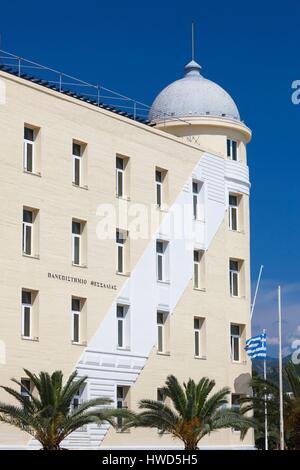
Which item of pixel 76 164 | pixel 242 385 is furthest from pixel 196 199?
pixel 242 385

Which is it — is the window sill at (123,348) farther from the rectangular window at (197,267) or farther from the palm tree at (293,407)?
the palm tree at (293,407)

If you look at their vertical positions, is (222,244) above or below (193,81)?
below

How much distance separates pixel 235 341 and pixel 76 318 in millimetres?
11272

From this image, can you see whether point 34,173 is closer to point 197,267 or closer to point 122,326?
point 122,326

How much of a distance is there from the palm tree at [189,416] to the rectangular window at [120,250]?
5.81m

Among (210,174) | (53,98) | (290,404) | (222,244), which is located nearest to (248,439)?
(290,404)

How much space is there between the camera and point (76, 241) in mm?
41062

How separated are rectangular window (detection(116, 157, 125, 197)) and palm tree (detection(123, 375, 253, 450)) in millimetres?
8560

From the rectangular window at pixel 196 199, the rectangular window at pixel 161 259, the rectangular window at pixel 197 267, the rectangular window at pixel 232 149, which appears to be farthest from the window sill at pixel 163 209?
the rectangular window at pixel 232 149

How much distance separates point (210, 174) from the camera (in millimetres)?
48219

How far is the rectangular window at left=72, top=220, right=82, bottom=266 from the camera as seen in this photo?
40.9 meters
